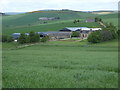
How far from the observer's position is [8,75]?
10523mm

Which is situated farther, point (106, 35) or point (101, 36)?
point (106, 35)

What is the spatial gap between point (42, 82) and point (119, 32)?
85.3 meters

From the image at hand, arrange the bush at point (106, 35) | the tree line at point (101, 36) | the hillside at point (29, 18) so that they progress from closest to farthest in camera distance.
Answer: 1. the tree line at point (101, 36)
2. the bush at point (106, 35)
3. the hillside at point (29, 18)

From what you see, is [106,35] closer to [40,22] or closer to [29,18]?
[40,22]

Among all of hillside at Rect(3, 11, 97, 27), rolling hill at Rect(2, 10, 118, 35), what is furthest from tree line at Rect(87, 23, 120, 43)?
hillside at Rect(3, 11, 97, 27)

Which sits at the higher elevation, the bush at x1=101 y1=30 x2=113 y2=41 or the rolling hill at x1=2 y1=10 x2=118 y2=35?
the rolling hill at x1=2 y1=10 x2=118 y2=35

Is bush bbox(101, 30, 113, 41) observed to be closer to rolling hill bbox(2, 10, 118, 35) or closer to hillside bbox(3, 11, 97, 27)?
rolling hill bbox(2, 10, 118, 35)

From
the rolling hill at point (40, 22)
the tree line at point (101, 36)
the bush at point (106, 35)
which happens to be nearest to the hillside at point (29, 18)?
the rolling hill at point (40, 22)

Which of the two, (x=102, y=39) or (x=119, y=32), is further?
(x=119, y=32)

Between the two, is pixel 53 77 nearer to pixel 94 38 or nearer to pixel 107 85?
pixel 107 85

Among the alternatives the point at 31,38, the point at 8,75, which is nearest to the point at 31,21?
the point at 31,38

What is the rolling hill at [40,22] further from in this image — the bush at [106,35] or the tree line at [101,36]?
the bush at [106,35]

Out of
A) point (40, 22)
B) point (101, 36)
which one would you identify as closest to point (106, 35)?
point (101, 36)

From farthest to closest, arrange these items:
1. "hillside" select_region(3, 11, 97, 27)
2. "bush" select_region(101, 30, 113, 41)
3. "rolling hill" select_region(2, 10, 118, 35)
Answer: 1. "hillside" select_region(3, 11, 97, 27)
2. "rolling hill" select_region(2, 10, 118, 35)
3. "bush" select_region(101, 30, 113, 41)
